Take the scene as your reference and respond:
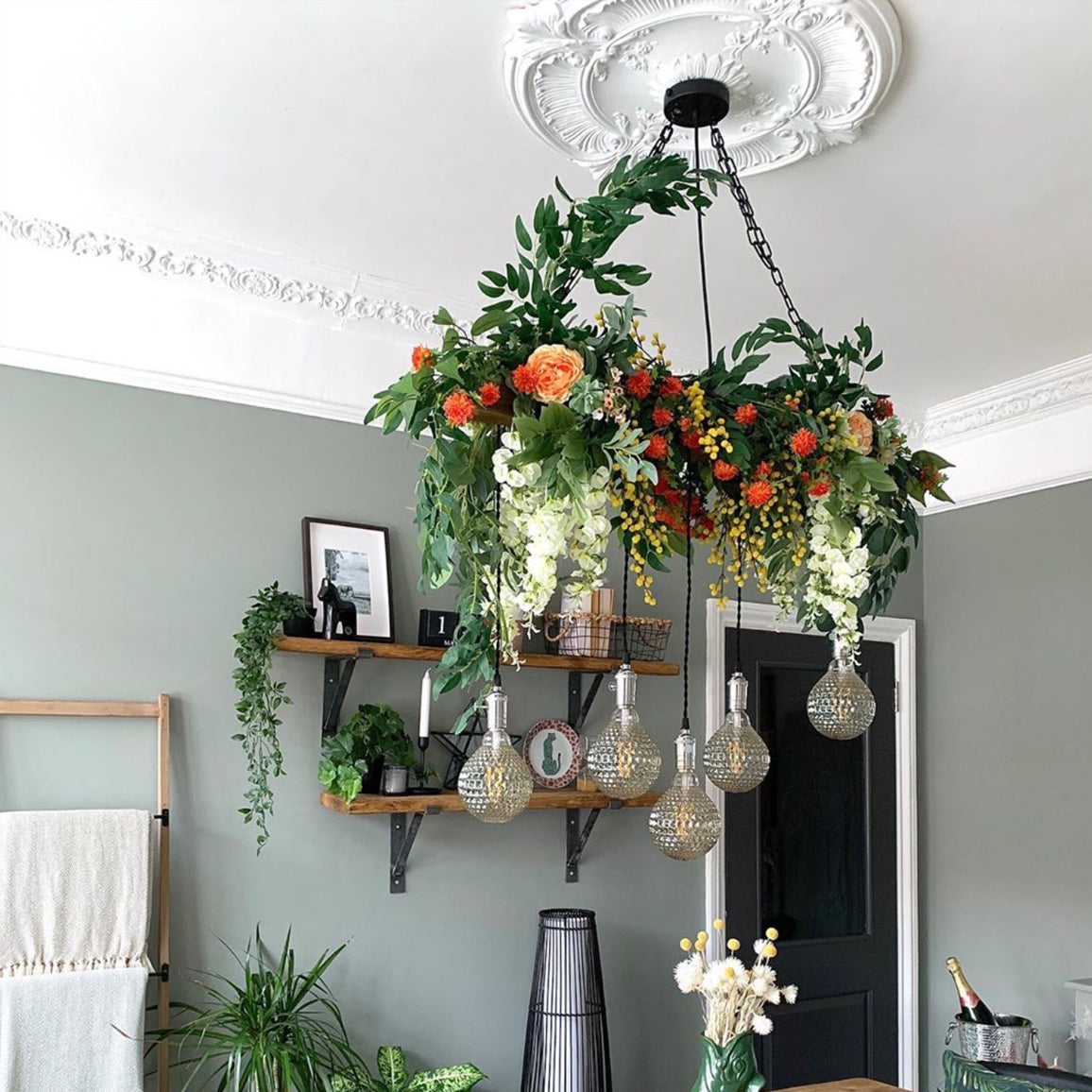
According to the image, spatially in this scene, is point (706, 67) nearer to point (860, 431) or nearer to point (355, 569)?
point (860, 431)

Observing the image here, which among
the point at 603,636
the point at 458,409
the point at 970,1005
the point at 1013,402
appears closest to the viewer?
the point at 458,409

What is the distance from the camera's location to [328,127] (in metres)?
2.45

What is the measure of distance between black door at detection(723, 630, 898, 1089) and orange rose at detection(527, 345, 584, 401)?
247cm

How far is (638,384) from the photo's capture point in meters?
1.84

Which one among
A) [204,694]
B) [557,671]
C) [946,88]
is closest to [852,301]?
[946,88]

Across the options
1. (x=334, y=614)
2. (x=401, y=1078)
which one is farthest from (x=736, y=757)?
(x=401, y=1078)

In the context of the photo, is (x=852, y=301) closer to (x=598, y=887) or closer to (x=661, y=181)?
(x=661, y=181)

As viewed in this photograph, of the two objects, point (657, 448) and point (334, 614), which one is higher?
point (657, 448)

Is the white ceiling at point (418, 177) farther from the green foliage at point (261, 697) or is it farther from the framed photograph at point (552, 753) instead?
the framed photograph at point (552, 753)

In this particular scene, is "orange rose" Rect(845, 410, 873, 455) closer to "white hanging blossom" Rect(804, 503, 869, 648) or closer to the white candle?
"white hanging blossom" Rect(804, 503, 869, 648)

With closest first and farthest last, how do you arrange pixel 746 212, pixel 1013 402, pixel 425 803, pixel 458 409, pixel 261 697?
pixel 458 409, pixel 746 212, pixel 261 697, pixel 425 803, pixel 1013 402

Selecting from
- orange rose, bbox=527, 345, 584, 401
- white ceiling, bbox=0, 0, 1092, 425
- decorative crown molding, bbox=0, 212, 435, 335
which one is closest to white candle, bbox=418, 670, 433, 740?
white ceiling, bbox=0, 0, 1092, 425

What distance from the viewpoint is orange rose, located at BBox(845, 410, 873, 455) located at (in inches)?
79.3

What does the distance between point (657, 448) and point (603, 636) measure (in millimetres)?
1733
